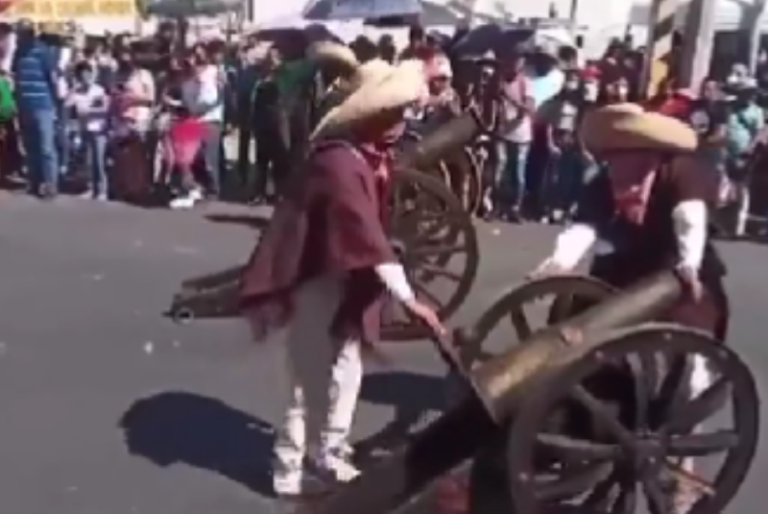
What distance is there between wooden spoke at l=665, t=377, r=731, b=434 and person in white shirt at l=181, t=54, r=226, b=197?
975 centimetres

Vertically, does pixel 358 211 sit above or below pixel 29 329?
above

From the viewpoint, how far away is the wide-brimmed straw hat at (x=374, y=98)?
19.7ft

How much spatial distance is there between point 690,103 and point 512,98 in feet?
15.9

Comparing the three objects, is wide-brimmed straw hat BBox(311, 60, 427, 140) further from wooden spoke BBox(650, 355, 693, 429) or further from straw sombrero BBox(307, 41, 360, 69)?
straw sombrero BBox(307, 41, 360, 69)

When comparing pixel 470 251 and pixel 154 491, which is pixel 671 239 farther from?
pixel 470 251

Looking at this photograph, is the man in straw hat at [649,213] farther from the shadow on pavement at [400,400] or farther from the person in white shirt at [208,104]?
the person in white shirt at [208,104]

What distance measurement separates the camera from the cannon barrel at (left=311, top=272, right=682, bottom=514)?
5.51 meters

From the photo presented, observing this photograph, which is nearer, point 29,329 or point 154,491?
point 154,491

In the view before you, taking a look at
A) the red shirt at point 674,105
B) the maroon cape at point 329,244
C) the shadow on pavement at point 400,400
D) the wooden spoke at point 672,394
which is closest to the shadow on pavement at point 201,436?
the shadow on pavement at point 400,400

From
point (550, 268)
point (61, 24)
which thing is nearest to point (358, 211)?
point (550, 268)

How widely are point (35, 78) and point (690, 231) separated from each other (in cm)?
965

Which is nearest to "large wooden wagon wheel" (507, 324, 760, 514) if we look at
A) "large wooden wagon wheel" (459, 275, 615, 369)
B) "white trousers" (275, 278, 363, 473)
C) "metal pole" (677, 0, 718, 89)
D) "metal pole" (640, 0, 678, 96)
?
"large wooden wagon wheel" (459, 275, 615, 369)

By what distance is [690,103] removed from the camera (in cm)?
954

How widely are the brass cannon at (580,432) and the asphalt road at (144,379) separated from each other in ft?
2.97
